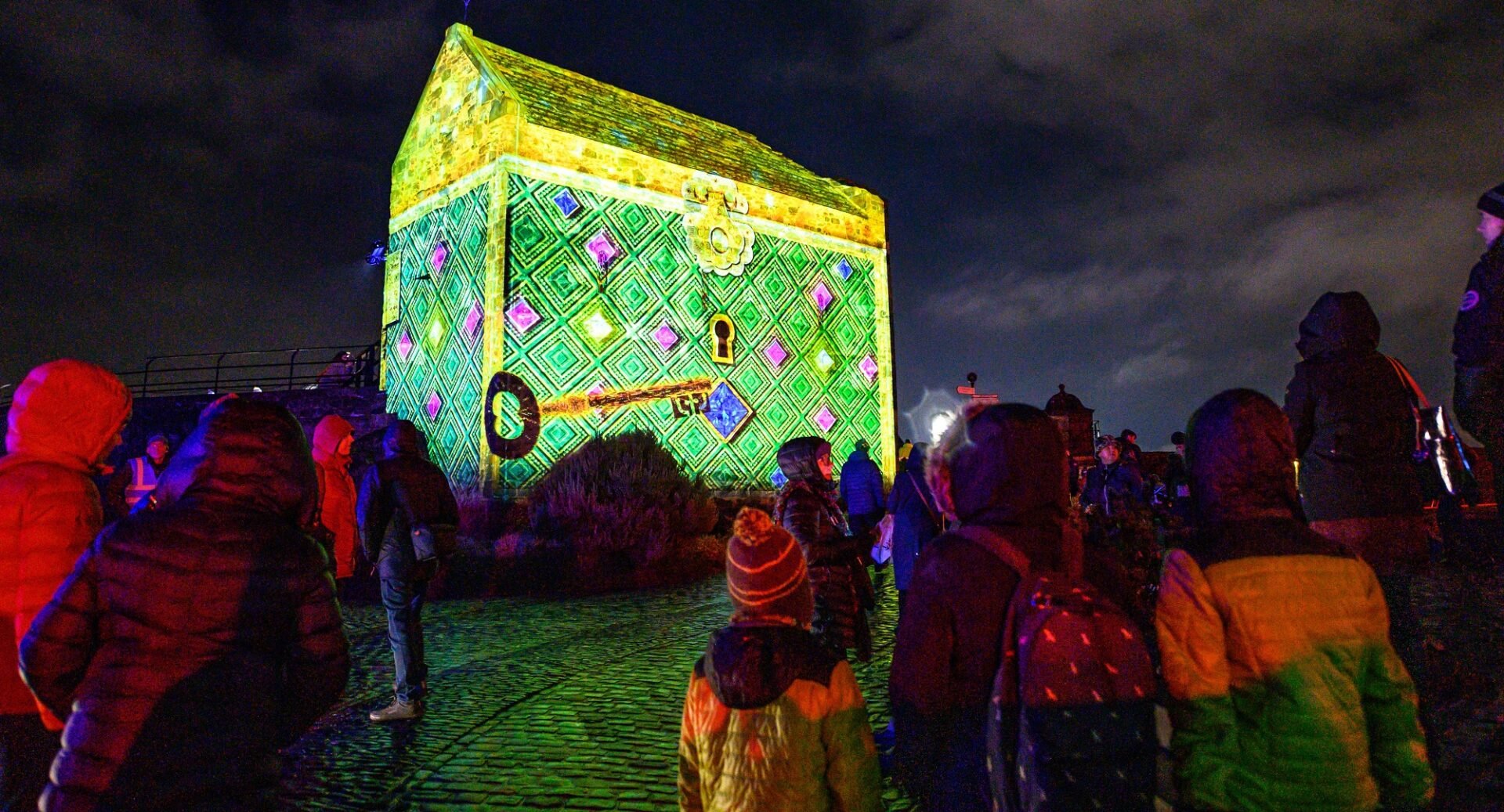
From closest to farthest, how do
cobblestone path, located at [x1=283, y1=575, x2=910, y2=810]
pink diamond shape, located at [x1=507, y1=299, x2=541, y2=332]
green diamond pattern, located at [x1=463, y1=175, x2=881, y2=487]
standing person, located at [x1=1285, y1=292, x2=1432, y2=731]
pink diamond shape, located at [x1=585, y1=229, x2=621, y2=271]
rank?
standing person, located at [x1=1285, y1=292, x2=1432, y2=731] → cobblestone path, located at [x1=283, y1=575, x2=910, y2=810] → pink diamond shape, located at [x1=507, y1=299, x2=541, y2=332] → green diamond pattern, located at [x1=463, y1=175, x2=881, y2=487] → pink diamond shape, located at [x1=585, y1=229, x2=621, y2=271]

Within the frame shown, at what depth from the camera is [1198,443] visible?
7.05ft

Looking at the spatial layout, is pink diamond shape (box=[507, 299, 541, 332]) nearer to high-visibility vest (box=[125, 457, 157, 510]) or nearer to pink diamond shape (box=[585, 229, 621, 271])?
pink diamond shape (box=[585, 229, 621, 271])

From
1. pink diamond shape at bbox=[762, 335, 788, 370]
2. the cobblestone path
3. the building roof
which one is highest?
the building roof

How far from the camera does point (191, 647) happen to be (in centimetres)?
207

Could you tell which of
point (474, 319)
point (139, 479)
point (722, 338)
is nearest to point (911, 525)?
point (139, 479)

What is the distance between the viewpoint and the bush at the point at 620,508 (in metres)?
10.8

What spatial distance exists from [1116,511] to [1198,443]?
510 centimetres

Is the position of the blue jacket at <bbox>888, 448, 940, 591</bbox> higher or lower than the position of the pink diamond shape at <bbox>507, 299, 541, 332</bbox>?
lower

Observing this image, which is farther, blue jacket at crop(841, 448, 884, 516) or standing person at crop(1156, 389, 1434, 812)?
blue jacket at crop(841, 448, 884, 516)

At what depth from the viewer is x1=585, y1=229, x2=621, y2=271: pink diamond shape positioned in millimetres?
13945

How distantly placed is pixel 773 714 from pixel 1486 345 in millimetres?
3792

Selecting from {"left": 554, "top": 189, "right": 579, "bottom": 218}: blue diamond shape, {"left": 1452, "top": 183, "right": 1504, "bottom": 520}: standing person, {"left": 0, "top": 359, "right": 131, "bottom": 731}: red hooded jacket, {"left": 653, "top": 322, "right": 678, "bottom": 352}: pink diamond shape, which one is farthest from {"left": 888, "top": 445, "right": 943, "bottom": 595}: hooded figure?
{"left": 554, "top": 189, "right": 579, "bottom": 218}: blue diamond shape

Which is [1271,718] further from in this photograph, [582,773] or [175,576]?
[582,773]

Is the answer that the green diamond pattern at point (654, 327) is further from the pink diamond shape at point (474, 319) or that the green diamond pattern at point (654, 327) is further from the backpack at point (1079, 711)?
the backpack at point (1079, 711)
